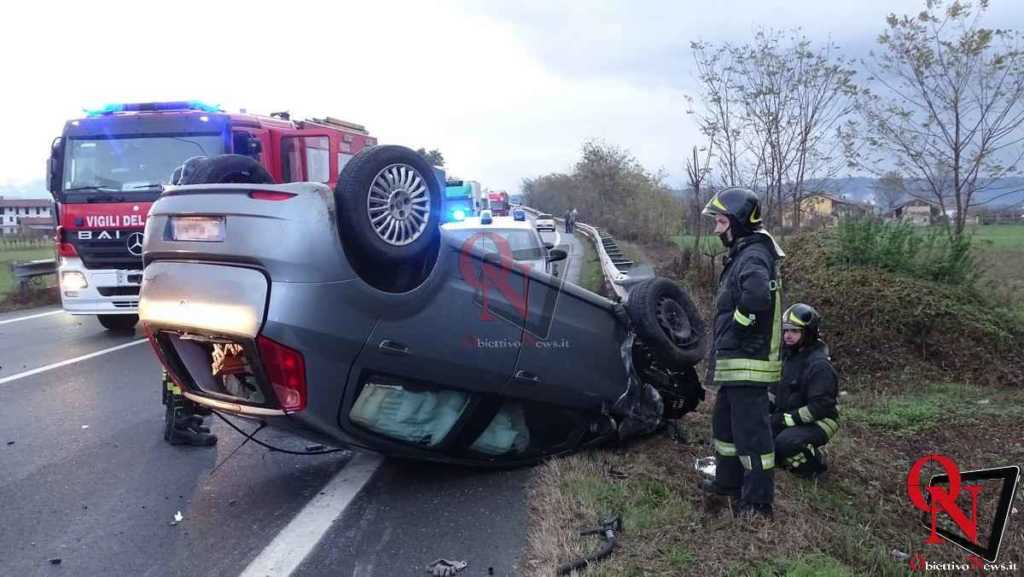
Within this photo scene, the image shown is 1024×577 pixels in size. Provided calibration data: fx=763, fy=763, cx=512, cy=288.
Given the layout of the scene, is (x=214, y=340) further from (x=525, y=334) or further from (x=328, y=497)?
(x=525, y=334)

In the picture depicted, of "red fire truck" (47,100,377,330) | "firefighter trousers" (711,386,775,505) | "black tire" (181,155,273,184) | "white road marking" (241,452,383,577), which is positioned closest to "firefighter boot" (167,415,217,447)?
"white road marking" (241,452,383,577)

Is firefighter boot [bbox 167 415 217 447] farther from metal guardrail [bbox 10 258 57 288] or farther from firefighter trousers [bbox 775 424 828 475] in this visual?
metal guardrail [bbox 10 258 57 288]

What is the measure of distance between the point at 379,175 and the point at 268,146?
675 cm

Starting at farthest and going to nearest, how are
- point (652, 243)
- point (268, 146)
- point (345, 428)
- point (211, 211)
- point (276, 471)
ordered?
point (652, 243) < point (268, 146) < point (276, 471) < point (345, 428) < point (211, 211)

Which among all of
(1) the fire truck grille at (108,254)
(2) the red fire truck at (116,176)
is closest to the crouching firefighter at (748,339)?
(2) the red fire truck at (116,176)

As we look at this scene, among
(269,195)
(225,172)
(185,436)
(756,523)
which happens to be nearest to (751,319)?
(756,523)

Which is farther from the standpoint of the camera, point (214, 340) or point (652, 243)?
point (652, 243)

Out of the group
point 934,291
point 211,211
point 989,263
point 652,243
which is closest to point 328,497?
point 211,211

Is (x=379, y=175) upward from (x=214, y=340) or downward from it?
upward

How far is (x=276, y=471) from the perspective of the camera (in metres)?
4.85

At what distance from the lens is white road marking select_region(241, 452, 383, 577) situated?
3.53m

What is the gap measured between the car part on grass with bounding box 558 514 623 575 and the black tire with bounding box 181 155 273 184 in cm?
277

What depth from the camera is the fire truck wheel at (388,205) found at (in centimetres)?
363

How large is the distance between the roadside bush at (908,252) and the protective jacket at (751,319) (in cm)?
489
